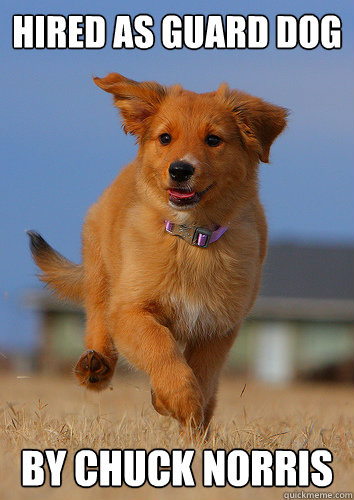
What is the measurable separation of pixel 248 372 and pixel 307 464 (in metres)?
18.0

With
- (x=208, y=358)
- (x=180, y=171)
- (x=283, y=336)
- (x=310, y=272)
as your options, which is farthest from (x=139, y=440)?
(x=310, y=272)

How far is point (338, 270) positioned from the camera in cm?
2498

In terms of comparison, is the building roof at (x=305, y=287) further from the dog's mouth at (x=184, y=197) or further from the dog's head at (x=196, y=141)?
the dog's mouth at (x=184, y=197)

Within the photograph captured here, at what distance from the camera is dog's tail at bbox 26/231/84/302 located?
238 inches

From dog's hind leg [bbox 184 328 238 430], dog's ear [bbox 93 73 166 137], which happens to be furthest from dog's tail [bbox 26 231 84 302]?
dog's ear [bbox 93 73 166 137]

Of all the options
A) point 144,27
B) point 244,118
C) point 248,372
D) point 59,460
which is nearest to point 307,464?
point 59,460

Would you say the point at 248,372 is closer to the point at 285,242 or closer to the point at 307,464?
the point at 285,242

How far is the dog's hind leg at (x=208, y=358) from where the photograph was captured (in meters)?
4.81

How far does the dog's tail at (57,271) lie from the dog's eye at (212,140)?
5.90 ft

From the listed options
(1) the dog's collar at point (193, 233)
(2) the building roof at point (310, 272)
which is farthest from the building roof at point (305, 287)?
(1) the dog's collar at point (193, 233)

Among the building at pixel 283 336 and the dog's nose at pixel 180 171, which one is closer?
the dog's nose at pixel 180 171

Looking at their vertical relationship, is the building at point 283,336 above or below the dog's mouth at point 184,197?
below

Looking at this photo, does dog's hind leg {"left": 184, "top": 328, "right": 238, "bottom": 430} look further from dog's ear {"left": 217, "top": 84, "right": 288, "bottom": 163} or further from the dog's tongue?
dog's ear {"left": 217, "top": 84, "right": 288, "bottom": 163}

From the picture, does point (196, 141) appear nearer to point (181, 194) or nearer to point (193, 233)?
point (181, 194)
